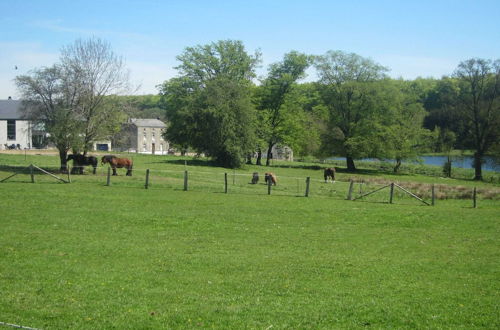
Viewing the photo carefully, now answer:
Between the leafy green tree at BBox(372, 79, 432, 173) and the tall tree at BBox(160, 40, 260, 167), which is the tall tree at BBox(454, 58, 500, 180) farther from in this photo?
the tall tree at BBox(160, 40, 260, 167)

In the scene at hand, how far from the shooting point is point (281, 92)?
7481 centimetres

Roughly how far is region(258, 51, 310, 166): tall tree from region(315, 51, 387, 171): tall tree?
178 inches

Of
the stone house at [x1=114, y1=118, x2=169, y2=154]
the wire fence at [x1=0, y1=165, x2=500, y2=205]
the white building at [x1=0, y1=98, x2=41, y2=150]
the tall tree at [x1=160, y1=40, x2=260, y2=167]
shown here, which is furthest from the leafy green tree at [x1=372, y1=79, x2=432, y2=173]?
the white building at [x1=0, y1=98, x2=41, y2=150]

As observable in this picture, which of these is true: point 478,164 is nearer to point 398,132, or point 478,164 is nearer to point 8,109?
point 398,132

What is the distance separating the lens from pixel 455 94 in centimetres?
6944

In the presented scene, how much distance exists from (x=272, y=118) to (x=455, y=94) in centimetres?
2700

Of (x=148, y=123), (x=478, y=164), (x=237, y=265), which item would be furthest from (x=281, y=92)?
(x=237, y=265)

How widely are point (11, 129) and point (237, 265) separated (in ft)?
265

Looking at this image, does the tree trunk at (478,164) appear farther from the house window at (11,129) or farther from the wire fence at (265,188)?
the house window at (11,129)

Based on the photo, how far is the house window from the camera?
81.4 m

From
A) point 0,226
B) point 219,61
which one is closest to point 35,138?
point 0,226

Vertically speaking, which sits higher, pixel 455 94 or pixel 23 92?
pixel 455 94

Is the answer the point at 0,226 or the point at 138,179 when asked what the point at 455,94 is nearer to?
the point at 138,179

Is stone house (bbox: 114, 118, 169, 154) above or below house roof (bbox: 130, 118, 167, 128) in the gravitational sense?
below
